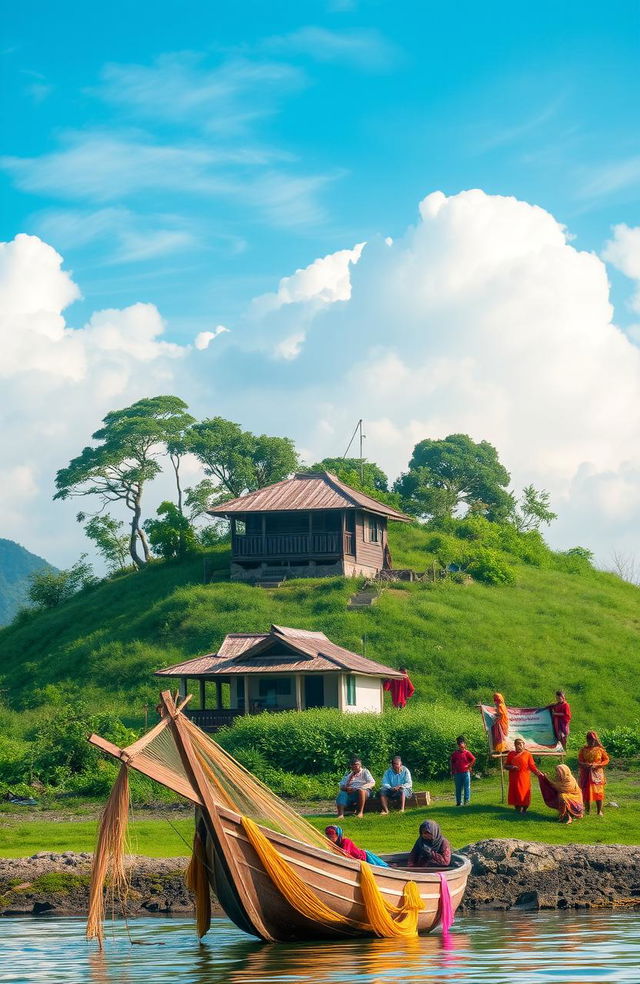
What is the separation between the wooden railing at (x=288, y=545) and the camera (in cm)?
6288

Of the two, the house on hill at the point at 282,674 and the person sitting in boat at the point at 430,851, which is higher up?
the house on hill at the point at 282,674

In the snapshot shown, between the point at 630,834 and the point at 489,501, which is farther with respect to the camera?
the point at 489,501

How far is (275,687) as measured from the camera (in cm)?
4400

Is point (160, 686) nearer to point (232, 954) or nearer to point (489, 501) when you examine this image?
point (232, 954)

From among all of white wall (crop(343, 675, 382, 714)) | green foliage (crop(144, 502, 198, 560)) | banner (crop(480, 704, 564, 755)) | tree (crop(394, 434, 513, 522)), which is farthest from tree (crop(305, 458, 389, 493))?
banner (crop(480, 704, 564, 755))

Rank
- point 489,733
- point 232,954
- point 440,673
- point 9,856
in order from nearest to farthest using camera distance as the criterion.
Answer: point 232,954 → point 9,856 → point 489,733 → point 440,673

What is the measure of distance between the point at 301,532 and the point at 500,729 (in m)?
34.9

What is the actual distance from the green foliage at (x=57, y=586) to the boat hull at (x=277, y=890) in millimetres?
59508

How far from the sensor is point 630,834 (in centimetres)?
2431

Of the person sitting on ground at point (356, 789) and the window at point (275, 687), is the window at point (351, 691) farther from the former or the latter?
the person sitting on ground at point (356, 789)

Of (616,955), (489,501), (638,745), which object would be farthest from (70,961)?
(489,501)

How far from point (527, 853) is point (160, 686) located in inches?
1256

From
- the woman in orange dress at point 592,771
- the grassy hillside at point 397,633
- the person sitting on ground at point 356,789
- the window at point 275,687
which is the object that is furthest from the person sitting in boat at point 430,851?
the grassy hillside at point 397,633

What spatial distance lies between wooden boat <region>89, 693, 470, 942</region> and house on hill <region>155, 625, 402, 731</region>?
24158 mm
